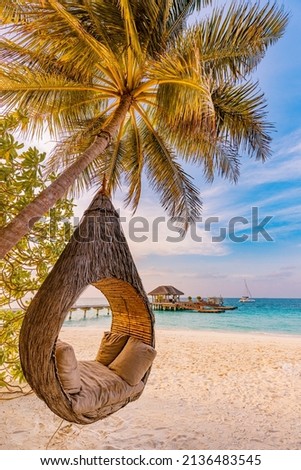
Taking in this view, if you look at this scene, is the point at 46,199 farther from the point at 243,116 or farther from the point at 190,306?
the point at 190,306

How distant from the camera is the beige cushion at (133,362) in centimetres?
219

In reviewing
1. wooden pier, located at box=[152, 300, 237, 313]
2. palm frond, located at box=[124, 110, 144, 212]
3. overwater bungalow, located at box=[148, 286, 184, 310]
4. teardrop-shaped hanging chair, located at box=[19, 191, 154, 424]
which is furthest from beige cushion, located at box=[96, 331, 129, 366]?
wooden pier, located at box=[152, 300, 237, 313]

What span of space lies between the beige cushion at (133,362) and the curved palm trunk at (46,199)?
1.06 metres

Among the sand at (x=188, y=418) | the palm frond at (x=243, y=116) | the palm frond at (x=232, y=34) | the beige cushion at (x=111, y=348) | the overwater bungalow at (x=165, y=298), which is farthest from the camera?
the overwater bungalow at (x=165, y=298)

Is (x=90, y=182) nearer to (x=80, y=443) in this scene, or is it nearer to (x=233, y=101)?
(x=233, y=101)

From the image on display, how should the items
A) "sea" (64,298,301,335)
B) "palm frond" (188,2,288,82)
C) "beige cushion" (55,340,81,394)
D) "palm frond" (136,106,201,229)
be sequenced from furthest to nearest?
"sea" (64,298,301,335) → "palm frond" (136,106,201,229) → "palm frond" (188,2,288,82) → "beige cushion" (55,340,81,394)

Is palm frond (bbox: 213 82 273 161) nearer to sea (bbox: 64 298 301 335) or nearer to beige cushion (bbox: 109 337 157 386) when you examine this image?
Answer: beige cushion (bbox: 109 337 157 386)

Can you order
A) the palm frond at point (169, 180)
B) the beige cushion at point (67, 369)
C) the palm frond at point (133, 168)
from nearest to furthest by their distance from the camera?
the beige cushion at point (67, 369) → the palm frond at point (169, 180) → the palm frond at point (133, 168)

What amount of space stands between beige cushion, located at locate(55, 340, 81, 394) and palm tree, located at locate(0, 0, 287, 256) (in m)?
0.72

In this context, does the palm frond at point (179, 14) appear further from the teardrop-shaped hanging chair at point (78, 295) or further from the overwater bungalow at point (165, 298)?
the overwater bungalow at point (165, 298)

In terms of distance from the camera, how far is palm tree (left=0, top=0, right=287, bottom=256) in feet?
8.29

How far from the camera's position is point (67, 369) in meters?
1.85

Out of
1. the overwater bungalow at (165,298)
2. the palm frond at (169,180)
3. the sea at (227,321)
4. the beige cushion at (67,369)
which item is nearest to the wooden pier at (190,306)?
the overwater bungalow at (165,298)

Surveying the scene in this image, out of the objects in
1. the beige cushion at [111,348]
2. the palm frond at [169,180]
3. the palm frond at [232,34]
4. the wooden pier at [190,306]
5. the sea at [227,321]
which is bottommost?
the sea at [227,321]
